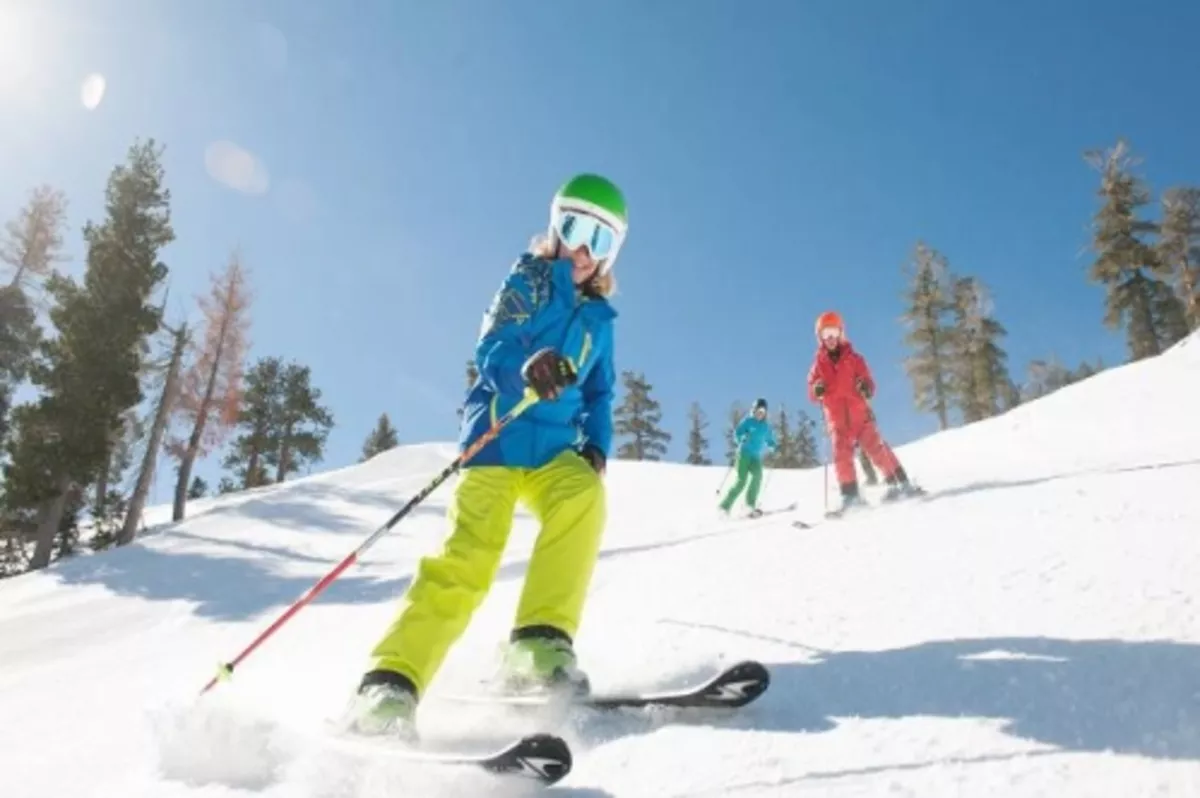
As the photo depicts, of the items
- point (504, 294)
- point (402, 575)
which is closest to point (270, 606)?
point (402, 575)

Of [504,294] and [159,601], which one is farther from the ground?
[504,294]

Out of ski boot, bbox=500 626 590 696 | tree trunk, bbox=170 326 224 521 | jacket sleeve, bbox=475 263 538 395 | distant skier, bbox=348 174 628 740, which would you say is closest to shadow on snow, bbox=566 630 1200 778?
ski boot, bbox=500 626 590 696

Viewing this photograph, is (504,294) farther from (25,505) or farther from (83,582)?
(25,505)

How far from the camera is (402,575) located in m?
10.4

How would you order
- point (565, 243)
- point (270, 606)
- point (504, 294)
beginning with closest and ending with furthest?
point (504, 294), point (565, 243), point (270, 606)

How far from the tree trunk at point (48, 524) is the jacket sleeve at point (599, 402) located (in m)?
22.6

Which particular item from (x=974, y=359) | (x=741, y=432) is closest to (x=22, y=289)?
(x=741, y=432)

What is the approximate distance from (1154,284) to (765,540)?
123ft

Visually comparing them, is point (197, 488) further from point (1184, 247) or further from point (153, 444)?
point (1184, 247)

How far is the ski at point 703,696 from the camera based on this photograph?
2432 millimetres

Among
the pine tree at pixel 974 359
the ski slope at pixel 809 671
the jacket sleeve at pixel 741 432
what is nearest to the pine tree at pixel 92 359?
the ski slope at pixel 809 671

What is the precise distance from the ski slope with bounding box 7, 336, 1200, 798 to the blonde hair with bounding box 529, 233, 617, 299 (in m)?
1.70

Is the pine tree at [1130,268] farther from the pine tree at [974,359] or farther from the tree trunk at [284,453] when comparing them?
the tree trunk at [284,453]

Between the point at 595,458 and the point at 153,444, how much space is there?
2470 centimetres
